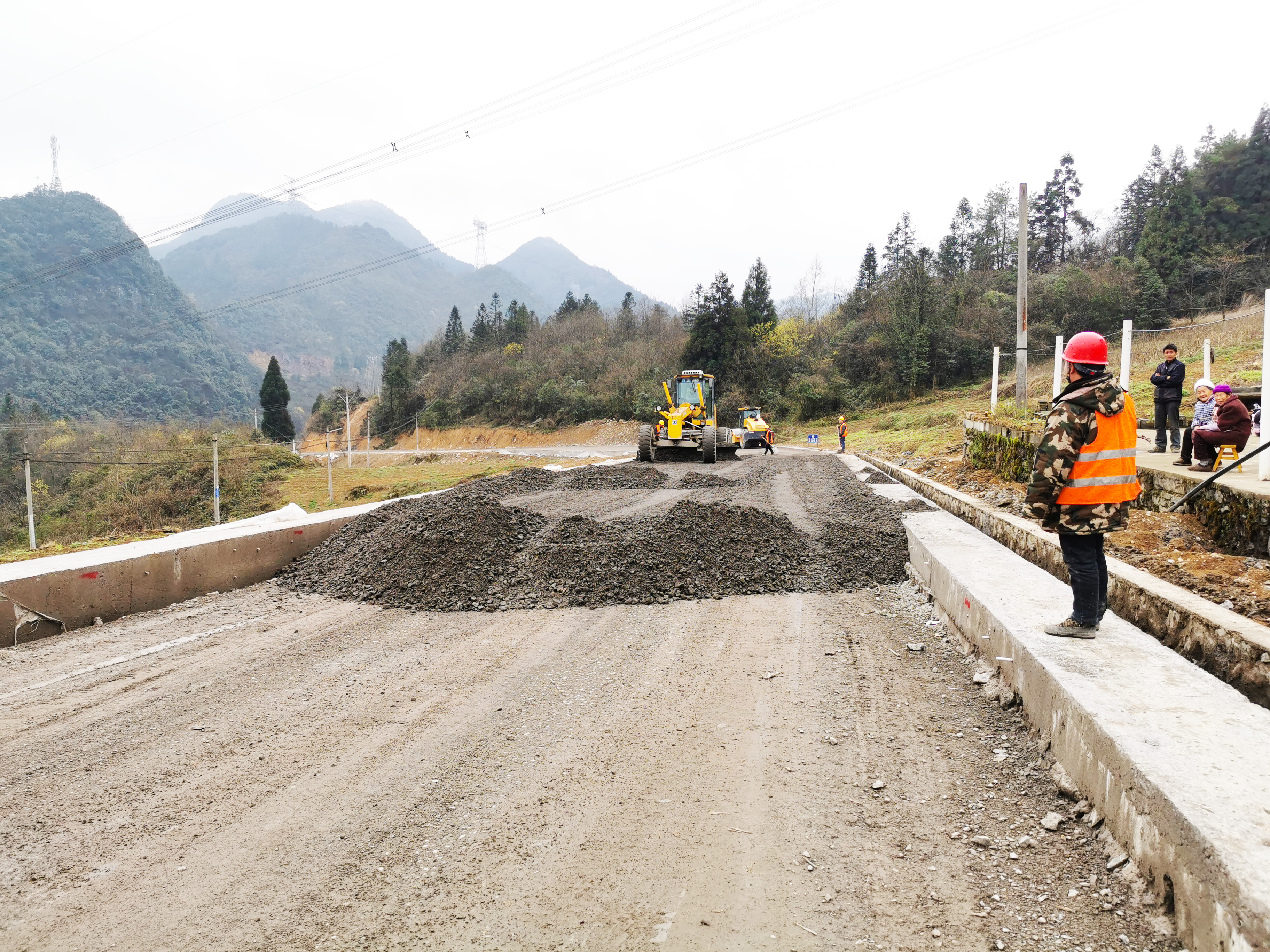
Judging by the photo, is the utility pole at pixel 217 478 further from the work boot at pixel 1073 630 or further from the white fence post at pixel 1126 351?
the work boot at pixel 1073 630

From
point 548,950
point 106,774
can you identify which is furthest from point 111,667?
point 548,950

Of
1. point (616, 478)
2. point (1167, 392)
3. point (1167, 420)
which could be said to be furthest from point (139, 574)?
point (1167, 420)

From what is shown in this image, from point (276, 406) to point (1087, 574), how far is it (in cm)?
7840

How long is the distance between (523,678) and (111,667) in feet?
9.39

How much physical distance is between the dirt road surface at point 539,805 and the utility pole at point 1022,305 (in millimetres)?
13486

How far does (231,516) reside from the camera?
33.4 metres

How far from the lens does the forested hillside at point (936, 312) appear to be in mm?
41844

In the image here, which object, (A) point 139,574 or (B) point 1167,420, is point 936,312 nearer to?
(B) point 1167,420

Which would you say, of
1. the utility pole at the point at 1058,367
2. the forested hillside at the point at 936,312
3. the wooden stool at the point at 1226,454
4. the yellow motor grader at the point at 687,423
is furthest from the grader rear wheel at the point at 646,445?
the forested hillside at the point at 936,312

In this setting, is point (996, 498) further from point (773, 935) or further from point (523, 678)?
point (773, 935)

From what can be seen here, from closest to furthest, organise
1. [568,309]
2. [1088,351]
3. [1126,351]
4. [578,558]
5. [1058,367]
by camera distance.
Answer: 1. [1088,351]
2. [578,558]
3. [1126,351]
4. [1058,367]
5. [568,309]

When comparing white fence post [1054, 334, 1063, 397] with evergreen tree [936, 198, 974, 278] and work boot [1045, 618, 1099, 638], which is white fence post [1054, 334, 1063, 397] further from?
evergreen tree [936, 198, 974, 278]

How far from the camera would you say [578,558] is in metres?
7.14

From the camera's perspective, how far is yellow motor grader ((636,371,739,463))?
21.2 metres
